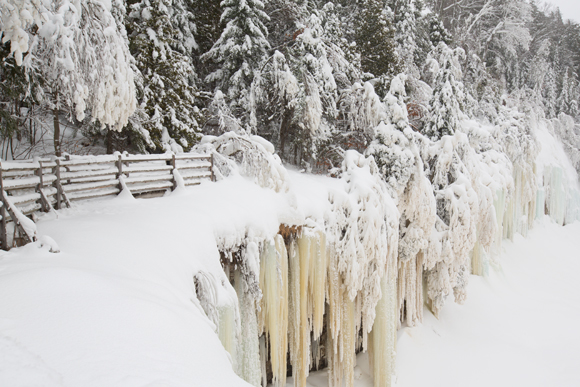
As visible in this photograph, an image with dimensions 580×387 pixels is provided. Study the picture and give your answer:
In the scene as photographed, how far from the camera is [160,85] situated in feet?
35.7

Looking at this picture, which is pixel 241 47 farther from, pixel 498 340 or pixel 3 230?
pixel 498 340

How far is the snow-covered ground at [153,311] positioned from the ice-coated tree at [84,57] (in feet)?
5.23

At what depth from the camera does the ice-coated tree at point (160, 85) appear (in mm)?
10734

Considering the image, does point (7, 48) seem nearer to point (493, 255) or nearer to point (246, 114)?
point (246, 114)

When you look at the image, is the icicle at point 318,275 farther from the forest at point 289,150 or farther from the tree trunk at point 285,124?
the tree trunk at point 285,124

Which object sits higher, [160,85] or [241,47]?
[241,47]

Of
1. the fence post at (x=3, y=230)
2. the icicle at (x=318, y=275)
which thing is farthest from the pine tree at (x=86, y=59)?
the icicle at (x=318, y=275)

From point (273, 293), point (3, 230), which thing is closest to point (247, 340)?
point (273, 293)

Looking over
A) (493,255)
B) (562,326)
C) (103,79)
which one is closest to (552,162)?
(493,255)

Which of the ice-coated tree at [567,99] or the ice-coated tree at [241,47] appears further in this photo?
the ice-coated tree at [567,99]

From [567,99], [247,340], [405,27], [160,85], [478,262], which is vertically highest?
[405,27]

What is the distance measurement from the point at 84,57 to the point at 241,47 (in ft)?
30.8

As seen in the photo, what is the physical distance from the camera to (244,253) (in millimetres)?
6207

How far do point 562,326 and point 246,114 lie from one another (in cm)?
1444
